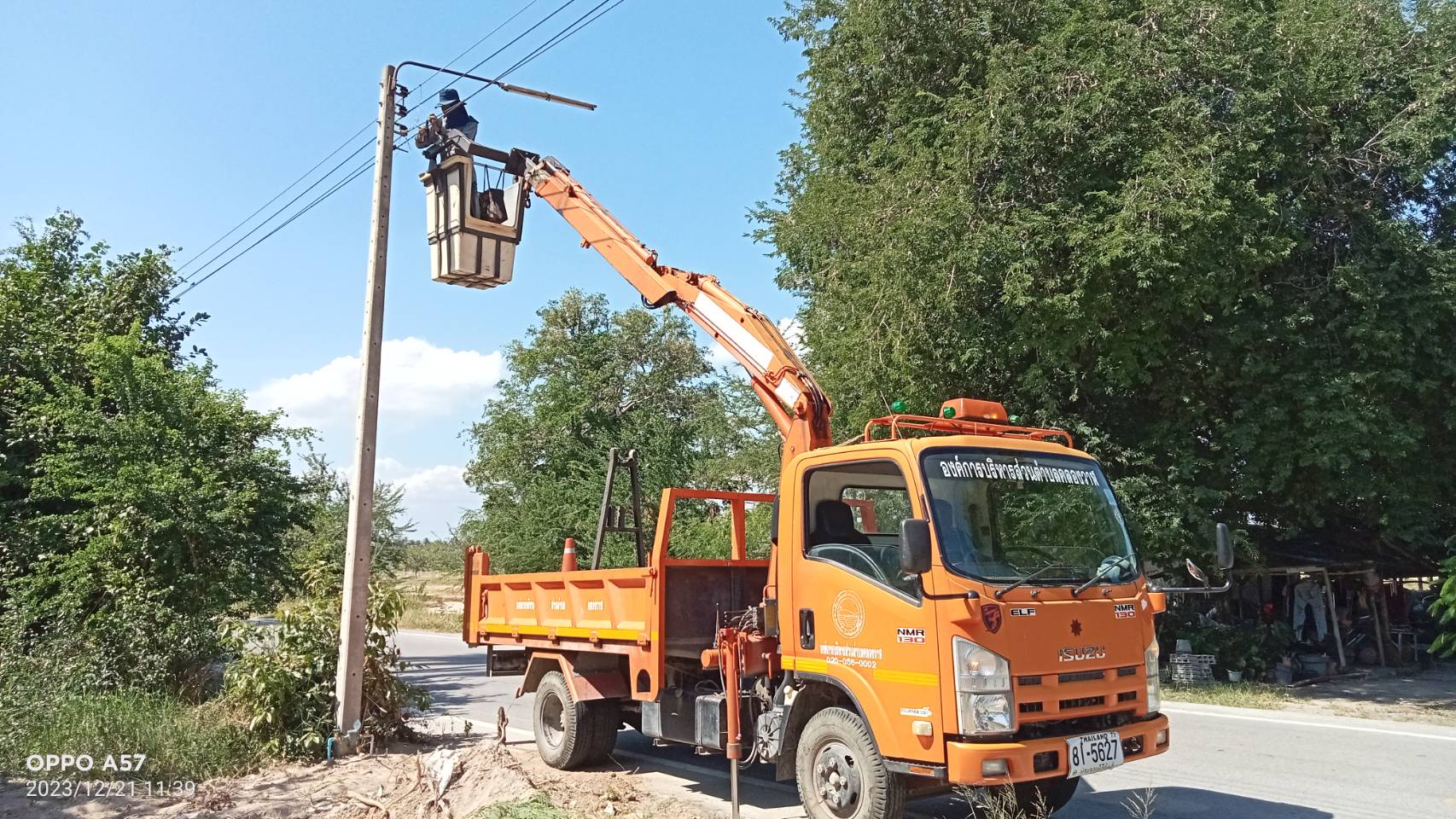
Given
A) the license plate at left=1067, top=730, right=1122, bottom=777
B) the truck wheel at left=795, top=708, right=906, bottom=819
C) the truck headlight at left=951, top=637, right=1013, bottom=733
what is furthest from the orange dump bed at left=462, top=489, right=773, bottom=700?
the license plate at left=1067, top=730, right=1122, bottom=777

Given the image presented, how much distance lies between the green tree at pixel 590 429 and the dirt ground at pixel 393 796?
14.5 m

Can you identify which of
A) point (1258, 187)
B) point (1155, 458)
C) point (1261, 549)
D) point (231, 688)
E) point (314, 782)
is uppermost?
point (1258, 187)

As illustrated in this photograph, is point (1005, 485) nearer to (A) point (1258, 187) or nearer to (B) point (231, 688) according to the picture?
(B) point (231, 688)

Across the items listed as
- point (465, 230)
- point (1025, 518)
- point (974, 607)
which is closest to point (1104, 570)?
point (1025, 518)

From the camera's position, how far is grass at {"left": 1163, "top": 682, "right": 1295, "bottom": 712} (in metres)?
12.8

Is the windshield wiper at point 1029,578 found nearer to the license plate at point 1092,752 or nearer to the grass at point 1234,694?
the license plate at point 1092,752

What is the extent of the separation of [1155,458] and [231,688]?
41.4 feet

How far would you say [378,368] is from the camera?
9.59 metres

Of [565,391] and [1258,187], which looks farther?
[565,391]

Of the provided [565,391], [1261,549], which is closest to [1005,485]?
[1261,549]

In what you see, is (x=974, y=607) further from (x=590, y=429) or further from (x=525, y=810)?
(x=590, y=429)

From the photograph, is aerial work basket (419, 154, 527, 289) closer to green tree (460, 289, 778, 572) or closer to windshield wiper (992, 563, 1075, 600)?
windshield wiper (992, 563, 1075, 600)

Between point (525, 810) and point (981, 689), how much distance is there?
3076 millimetres

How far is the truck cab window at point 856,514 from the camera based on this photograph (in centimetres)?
612
